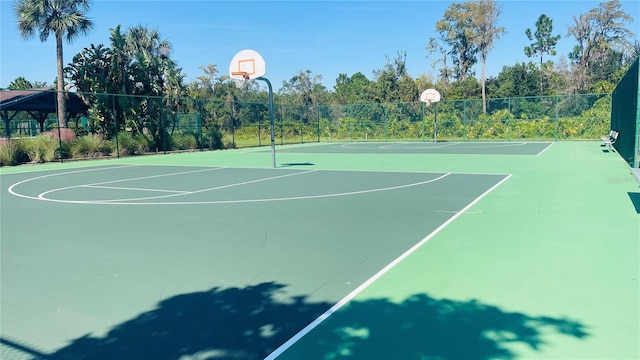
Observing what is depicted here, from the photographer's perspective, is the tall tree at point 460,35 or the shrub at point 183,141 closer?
the shrub at point 183,141

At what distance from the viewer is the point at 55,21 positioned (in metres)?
22.8

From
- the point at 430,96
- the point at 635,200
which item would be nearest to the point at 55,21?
the point at 430,96

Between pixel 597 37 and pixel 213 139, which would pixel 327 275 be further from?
pixel 597 37

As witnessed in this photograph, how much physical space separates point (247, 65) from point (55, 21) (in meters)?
12.3

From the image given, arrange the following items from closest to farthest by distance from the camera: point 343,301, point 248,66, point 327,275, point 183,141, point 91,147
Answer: point 343,301, point 327,275, point 248,66, point 91,147, point 183,141

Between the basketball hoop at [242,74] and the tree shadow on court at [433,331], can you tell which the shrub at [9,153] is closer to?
the basketball hoop at [242,74]

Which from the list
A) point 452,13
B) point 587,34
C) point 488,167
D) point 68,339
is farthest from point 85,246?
point 587,34

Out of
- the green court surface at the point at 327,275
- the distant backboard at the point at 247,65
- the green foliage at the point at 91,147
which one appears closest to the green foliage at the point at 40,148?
the green foliage at the point at 91,147

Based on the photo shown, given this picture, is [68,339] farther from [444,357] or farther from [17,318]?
[444,357]

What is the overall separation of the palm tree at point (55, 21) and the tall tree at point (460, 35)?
102 feet

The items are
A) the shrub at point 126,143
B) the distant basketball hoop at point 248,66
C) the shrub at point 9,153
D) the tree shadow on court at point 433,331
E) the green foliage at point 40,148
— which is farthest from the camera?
the shrub at point 126,143

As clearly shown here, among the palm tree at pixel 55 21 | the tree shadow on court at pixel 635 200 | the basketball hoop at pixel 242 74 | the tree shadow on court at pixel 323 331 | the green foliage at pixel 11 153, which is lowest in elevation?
the tree shadow on court at pixel 323 331

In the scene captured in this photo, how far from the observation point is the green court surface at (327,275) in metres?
3.22

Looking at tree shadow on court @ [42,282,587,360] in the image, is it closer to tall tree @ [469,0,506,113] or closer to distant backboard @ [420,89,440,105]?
distant backboard @ [420,89,440,105]
